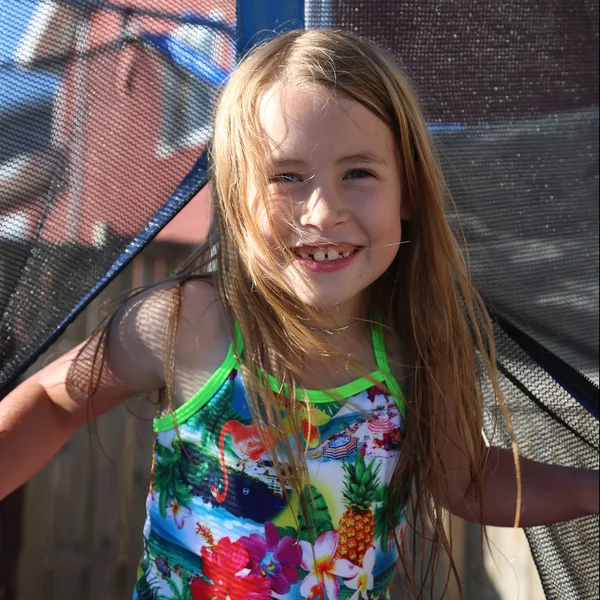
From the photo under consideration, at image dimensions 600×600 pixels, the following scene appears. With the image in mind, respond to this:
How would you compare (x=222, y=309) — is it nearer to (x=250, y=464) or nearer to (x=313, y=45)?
(x=250, y=464)

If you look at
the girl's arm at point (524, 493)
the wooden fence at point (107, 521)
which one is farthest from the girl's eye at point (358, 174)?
the wooden fence at point (107, 521)

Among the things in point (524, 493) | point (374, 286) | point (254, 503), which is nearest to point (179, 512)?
point (254, 503)

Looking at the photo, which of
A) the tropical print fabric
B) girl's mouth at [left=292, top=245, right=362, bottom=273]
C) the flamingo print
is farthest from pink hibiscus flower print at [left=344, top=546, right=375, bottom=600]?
girl's mouth at [left=292, top=245, right=362, bottom=273]

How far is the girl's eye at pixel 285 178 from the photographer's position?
1.17 meters

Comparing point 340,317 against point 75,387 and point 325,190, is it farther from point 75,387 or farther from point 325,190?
point 75,387

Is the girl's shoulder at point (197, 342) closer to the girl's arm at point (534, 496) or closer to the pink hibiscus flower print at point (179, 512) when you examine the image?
the pink hibiscus flower print at point (179, 512)

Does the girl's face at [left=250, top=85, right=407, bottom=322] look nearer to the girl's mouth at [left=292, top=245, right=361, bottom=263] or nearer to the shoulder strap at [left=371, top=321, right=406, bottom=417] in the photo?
the girl's mouth at [left=292, top=245, right=361, bottom=263]

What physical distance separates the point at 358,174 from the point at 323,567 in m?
0.62

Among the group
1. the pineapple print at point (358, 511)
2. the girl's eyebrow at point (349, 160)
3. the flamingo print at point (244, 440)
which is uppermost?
the girl's eyebrow at point (349, 160)

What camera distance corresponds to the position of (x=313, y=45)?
1.21 m

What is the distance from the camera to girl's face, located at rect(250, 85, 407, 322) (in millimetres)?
1147

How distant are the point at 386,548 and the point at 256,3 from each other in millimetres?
934

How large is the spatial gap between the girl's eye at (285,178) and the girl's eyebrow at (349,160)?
2 cm

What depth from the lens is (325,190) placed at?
3.78ft
